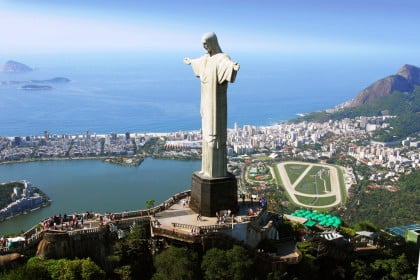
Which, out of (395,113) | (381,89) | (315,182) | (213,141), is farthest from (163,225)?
(381,89)

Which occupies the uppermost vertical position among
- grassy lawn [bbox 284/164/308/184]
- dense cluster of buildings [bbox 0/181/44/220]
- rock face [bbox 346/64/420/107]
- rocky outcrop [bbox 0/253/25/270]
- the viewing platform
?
rock face [bbox 346/64/420/107]

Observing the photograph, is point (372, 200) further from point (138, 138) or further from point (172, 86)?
point (172, 86)

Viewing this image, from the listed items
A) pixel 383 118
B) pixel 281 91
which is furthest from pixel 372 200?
pixel 281 91

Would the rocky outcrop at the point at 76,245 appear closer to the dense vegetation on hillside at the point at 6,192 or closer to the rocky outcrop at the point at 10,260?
Answer: the rocky outcrop at the point at 10,260

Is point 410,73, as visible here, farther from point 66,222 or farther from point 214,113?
point 66,222

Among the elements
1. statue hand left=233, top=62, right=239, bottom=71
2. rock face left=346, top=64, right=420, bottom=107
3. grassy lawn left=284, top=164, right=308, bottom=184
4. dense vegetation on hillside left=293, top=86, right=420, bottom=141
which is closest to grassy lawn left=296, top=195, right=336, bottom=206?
grassy lawn left=284, top=164, right=308, bottom=184

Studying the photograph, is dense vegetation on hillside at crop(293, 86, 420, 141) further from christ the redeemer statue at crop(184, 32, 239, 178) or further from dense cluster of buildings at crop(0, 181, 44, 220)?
christ the redeemer statue at crop(184, 32, 239, 178)
